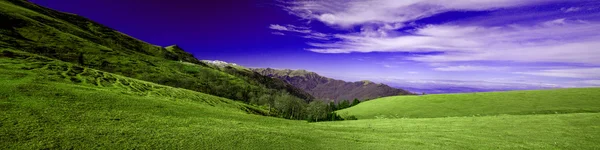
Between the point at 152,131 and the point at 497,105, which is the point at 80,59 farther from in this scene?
the point at 497,105

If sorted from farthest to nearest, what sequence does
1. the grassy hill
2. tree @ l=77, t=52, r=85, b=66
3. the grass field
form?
tree @ l=77, t=52, r=85, b=66 → the grassy hill → the grass field

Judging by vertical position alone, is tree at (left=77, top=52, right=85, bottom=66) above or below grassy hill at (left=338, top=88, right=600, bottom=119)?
above

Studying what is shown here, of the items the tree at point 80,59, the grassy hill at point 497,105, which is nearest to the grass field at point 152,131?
the grassy hill at point 497,105

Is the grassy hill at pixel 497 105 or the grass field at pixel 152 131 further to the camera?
the grassy hill at pixel 497 105

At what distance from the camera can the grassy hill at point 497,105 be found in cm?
5166

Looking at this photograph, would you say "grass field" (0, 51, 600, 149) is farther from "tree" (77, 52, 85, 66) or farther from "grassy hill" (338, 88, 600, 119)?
"tree" (77, 52, 85, 66)

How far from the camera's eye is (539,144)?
2186cm

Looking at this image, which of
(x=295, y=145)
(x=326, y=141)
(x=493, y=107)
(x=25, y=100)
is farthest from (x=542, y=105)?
(x=25, y=100)

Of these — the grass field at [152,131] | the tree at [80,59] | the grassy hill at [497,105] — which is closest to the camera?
the grass field at [152,131]

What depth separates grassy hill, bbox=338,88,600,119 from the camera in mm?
51656

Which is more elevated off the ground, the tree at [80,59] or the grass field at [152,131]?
the tree at [80,59]

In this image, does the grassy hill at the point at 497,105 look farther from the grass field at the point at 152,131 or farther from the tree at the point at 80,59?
the tree at the point at 80,59

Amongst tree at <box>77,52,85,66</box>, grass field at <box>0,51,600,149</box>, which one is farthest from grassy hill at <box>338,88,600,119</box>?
tree at <box>77,52,85,66</box>

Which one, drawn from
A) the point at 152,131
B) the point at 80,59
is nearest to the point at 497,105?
the point at 152,131
